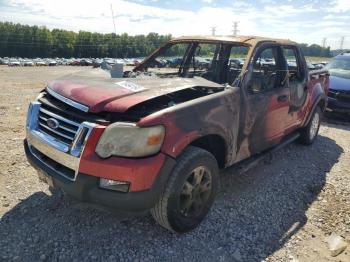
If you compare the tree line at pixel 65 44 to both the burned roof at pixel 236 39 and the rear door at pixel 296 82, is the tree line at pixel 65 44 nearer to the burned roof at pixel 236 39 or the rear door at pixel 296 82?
the rear door at pixel 296 82

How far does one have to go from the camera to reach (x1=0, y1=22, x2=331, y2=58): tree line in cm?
7788

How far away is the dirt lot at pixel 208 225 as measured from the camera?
305 cm

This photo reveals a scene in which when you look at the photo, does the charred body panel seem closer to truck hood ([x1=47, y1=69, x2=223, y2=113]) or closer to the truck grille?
truck hood ([x1=47, y1=69, x2=223, y2=113])

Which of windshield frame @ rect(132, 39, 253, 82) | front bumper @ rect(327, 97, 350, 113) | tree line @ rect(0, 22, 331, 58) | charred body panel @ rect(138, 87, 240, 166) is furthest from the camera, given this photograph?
tree line @ rect(0, 22, 331, 58)

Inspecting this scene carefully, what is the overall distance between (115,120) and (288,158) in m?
3.54

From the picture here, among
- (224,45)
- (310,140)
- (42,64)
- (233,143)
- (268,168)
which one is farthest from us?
(42,64)

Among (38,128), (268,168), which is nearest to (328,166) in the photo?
(268,168)

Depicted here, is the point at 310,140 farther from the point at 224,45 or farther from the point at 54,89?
the point at 54,89

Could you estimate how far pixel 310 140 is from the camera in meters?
6.17

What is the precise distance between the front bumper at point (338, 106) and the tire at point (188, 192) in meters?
6.08

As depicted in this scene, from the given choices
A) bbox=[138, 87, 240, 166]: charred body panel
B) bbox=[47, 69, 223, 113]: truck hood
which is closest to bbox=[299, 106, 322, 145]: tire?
bbox=[138, 87, 240, 166]: charred body panel

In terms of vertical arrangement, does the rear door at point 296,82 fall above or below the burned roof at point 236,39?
below

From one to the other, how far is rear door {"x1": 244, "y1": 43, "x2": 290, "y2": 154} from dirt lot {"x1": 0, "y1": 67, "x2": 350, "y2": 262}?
24.7 inches

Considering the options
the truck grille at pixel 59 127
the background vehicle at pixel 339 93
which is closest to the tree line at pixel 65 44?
the background vehicle at pixel 339 93
